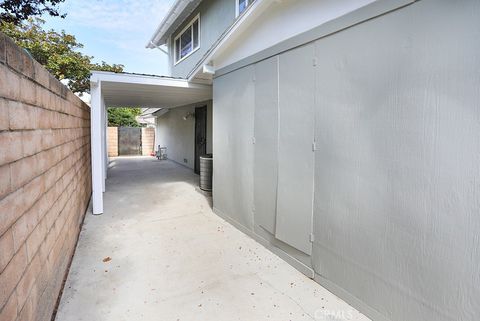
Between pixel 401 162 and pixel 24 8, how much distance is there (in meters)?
7.23

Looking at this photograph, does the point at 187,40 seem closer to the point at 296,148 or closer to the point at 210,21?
the point at 210,21

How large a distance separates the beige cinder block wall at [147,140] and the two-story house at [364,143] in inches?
595

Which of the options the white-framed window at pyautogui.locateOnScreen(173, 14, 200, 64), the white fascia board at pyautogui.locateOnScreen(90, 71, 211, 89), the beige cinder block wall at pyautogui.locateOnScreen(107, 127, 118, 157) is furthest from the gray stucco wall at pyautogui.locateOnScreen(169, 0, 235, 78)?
the beige cinder block wall at pyautogui.locateOnScreen(107, 127, 118, 157)

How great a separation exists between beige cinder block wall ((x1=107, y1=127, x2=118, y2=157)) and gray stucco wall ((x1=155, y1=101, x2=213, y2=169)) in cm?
299

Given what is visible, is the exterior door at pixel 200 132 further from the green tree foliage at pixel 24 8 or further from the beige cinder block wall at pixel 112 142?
the beige cinder block wall at pixel 112 142

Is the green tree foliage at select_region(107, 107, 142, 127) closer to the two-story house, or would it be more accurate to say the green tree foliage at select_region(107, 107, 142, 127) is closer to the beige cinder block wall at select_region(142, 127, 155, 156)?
the beige cinder block wall at select_region(142, 127, 155, 156)

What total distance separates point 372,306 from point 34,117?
3438 mm

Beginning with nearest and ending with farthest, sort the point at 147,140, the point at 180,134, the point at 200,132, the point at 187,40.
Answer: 1. the point at 200,132
2. the point at 187,40
3. the point at 180,134
4. the point at 147,140

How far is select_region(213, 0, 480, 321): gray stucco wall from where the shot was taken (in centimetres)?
195

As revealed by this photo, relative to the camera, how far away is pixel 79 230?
455 cm

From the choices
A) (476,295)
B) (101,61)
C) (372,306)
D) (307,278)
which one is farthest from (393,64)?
(101,61)

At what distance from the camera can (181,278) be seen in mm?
3268

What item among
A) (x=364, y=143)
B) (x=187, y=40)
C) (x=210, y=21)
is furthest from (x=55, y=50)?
(x=364, y=143)

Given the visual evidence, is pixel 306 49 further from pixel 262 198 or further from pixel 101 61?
pixel 101 61
